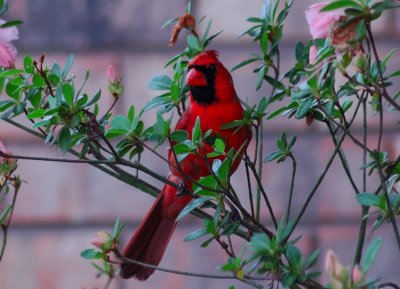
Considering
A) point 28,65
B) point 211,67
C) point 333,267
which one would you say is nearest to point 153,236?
point 211,67

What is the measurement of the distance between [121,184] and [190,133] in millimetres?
565

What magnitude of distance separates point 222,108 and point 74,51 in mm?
584

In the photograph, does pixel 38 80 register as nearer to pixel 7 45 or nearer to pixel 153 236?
pixel 7 45

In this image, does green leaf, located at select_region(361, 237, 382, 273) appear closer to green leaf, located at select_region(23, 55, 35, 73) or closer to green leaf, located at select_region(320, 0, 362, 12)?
green leaf, located at select_region(320, 0, 362, 12)

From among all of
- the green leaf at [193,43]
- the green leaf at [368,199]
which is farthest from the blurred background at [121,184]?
the green leaf at [368,199]

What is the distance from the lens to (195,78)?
124 centimetres

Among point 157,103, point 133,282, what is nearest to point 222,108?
point 157,103

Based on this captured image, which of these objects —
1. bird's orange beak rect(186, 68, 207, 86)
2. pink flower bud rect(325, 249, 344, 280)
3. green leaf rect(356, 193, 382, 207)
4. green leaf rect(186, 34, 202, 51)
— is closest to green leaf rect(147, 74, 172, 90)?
green leaf rect(186, 34, 202, 51)

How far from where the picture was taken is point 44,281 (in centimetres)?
175

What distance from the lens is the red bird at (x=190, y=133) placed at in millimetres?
1144

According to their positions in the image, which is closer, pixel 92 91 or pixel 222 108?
pixel 222 108

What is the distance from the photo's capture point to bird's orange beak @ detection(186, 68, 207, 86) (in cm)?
120

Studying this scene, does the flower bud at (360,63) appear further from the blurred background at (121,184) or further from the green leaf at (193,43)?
the blurred background at (121,184)

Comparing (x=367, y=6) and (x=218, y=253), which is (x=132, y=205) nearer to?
(x=218, y=253)
